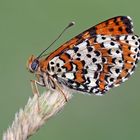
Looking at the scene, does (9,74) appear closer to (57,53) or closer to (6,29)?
(6,29)

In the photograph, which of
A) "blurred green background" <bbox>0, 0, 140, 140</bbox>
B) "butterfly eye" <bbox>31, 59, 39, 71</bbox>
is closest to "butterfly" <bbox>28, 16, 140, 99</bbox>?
"butterfly eye" <bbox>31, 59, 39, 71</bbox>

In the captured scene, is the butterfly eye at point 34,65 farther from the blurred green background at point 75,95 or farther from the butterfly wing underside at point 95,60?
the blurred green background at point 75,95

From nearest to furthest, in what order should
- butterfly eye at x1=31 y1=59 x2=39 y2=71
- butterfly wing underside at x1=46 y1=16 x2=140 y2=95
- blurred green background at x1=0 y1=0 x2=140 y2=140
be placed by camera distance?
butterfly eye at x1=31 y1=59 x2=39 y2=71 < butterfly wing underside at x1=46 y1=16 x2=140 y2=95 < blurred green background at x1=0 y1=0 x2=140 y2=140

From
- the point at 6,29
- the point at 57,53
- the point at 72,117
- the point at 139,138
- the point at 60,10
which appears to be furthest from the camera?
the point at 60,10

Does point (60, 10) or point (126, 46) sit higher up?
point (60, 10)

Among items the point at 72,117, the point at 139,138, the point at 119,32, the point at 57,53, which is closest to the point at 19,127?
the point at 57,53

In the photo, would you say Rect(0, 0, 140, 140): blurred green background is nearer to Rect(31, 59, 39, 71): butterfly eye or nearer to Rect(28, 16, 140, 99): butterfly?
Rect(28, 16, 140, 99): butterfly

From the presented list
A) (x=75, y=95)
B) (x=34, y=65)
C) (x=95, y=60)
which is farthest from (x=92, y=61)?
(x=75, y=95)
